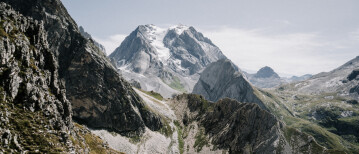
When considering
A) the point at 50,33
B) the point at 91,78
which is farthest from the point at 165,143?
the point at 50,33

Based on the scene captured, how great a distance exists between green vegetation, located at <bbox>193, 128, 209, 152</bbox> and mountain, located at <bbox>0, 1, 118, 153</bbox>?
110 m

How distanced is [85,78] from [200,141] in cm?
9474

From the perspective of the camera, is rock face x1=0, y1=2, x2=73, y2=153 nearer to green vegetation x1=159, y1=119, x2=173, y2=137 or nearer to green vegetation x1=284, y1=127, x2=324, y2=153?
green vegetation x1=159, y1=119, x2=173, y2=137

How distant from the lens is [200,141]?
176375 millimetres

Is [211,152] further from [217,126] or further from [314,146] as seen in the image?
[314,146]

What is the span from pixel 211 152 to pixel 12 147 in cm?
13165

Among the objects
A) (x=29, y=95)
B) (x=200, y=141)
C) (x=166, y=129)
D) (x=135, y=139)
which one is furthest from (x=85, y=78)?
(x=29, y=95)

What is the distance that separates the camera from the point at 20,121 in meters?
54.5

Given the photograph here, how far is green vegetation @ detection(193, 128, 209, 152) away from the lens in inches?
6713

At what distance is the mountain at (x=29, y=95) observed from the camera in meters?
52.4

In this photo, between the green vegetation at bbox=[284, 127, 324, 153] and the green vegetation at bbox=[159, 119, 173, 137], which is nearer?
the green vegetation at bbox=[284, 127, 324, 153]

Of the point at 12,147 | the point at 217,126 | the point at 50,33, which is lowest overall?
the point at 217,126

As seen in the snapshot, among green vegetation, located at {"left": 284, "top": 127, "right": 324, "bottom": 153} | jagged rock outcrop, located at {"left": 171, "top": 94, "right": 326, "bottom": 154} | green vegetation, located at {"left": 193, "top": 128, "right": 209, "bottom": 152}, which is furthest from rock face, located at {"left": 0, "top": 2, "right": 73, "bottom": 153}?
green vegetation, located at {"left": 284, "top": 127, "right": 324, "bottom": 153}

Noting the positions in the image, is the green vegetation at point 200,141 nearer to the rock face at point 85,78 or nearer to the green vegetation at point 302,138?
the rock face at point 85,78
